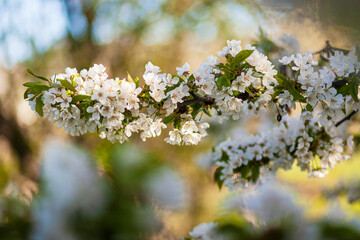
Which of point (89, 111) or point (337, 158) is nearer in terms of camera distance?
point (89, 111)

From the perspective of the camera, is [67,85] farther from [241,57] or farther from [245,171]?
[245,171]

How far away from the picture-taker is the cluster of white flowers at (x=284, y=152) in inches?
39.4

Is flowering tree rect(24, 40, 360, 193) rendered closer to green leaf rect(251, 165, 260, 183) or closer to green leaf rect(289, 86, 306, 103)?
green leaf rect(289, 86, 306, 103)

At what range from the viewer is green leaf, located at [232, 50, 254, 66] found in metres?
0.65

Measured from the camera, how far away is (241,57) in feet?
2.16

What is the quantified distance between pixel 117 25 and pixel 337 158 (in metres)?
2.96

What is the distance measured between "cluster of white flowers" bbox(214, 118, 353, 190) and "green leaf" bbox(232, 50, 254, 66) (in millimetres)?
450

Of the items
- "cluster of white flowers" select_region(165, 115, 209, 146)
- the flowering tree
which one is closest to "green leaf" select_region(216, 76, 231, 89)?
the flowering tree

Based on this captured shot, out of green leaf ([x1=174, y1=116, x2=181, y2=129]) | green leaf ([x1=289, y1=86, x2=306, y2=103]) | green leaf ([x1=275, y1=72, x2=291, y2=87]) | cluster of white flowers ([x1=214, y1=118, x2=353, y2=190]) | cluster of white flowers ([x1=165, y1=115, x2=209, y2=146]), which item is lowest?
cluster of white flowers ([x1=165, y1=115, x2=209, y2=146])

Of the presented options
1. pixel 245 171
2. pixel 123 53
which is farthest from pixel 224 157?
pixel 123 53

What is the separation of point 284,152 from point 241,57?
1.67ft

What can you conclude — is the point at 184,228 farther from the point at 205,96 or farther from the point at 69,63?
the point at 205,96

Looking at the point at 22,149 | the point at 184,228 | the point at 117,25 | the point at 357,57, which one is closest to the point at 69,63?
the point at 117,25

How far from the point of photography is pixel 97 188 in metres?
0.31
